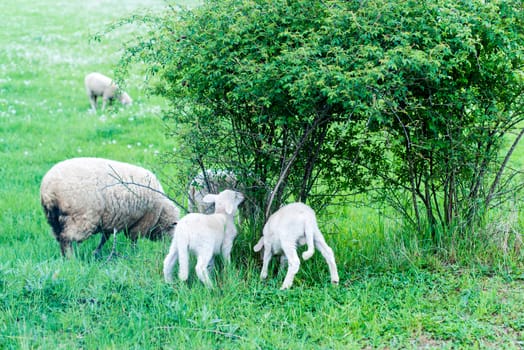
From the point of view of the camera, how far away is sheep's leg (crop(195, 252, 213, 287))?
17.7 ft

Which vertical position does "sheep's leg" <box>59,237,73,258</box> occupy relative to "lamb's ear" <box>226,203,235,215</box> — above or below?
below

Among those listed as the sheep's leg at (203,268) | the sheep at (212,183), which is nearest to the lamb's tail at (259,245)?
the sheep's leg at (203,268)

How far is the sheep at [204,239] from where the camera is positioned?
17.9 ft

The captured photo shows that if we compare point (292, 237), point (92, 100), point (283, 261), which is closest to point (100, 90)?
point (92, 100)

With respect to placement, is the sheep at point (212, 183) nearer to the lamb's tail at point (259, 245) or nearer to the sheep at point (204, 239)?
the sheep at point (204, 239)

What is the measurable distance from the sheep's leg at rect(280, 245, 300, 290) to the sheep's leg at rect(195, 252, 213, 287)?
62 centimetres

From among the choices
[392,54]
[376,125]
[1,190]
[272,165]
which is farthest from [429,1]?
[1,190]

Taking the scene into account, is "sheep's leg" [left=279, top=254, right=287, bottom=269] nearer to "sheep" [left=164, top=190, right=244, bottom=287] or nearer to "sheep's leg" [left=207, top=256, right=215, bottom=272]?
"sheep" [left=164, top=190, right=244, bottom=287]

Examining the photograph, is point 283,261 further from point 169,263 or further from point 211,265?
point 169,263

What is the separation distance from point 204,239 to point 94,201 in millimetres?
2109

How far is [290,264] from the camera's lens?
546 centimetres

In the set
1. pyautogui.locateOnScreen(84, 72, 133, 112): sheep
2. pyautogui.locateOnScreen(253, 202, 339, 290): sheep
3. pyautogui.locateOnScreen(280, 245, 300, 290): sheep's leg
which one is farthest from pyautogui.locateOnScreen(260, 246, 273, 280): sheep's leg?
pyautogui.locateOnScreen(84, 72, 133, 112): sheep

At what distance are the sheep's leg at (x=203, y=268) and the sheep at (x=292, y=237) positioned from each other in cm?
54

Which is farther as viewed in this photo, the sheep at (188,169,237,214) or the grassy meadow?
the sheep at (188,169,237,214)
